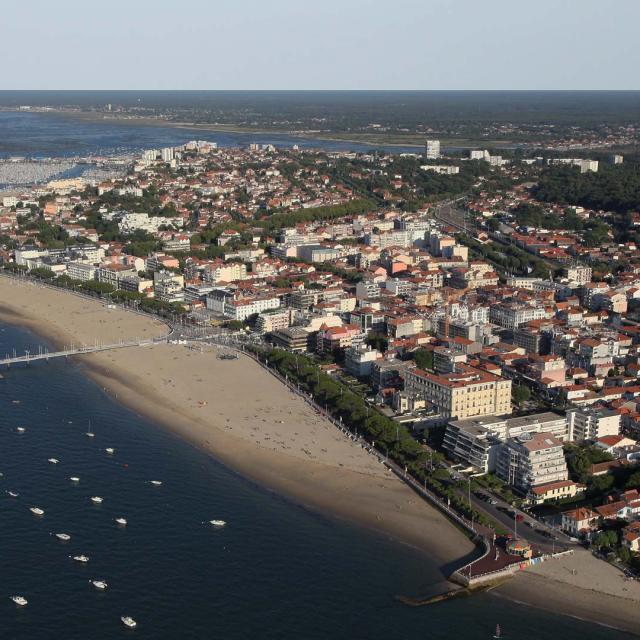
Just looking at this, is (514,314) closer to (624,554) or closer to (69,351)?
(69,351)

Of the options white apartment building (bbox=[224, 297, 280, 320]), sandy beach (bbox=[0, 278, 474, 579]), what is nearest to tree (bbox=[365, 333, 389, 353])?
sandy beach (bbox=[0, 278, 474, 579])

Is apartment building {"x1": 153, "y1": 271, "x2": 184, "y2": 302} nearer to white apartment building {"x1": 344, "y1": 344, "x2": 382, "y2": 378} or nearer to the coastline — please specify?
the coastline

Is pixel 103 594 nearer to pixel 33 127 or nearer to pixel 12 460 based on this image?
pixel 12 460

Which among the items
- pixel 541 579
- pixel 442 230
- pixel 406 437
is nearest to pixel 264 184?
pixel 442 230

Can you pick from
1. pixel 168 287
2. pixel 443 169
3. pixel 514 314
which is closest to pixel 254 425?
pixel 514 314

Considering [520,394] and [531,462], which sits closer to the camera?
[531,462]

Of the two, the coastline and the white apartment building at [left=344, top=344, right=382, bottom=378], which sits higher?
the white apartment building at [left=344, top=344, right=382, bottom=378]
